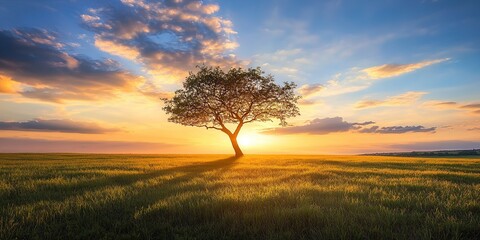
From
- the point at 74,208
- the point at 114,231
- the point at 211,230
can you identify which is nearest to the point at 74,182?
the point at 74,208

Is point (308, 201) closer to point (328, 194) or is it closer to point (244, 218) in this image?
point (328, 194)

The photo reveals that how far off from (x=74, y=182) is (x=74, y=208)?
20.4 feet

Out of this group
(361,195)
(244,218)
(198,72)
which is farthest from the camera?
(198,72)

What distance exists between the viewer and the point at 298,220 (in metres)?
6.35

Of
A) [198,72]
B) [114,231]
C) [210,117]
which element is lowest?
[114,231]

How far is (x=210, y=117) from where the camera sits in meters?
47.5

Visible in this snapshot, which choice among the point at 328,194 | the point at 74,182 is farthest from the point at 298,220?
the point at 74,182

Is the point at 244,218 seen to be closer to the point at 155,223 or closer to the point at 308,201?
the point at 155,223

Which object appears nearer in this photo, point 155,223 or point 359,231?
point 359,231

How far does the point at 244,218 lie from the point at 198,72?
4155cm

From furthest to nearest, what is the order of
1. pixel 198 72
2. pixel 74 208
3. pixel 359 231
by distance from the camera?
pixel 198 72
pixel 74 208
pixel 359 231

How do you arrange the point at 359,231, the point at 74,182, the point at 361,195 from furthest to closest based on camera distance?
the point at 74,182
the point at 361,195
the point at 359,231

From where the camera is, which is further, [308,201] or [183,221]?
[308,201]

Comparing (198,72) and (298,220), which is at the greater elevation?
(198,72)
